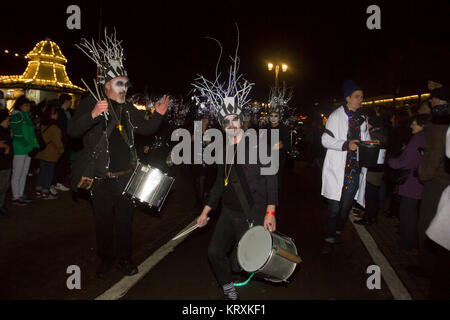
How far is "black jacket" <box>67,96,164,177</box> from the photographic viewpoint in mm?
4134

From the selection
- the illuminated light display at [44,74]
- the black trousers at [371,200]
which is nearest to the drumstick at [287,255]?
the black trousers at [371,200]

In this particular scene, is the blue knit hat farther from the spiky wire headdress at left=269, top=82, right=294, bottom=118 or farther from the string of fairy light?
the string of fairy light

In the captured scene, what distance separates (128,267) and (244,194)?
6.50ft

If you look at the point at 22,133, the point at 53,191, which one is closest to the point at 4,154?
the point at 22,133

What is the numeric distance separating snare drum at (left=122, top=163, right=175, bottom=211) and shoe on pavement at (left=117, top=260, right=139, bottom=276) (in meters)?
0.97

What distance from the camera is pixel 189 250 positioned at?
18.6 ft

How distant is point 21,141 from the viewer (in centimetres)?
764

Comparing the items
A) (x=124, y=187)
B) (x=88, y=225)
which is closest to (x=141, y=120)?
(x=124, y=187)

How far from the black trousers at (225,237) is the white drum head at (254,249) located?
0.33 metres

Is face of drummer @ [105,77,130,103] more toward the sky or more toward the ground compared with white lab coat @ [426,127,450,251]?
more toward the sky

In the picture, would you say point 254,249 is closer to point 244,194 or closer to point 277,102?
point 244,194

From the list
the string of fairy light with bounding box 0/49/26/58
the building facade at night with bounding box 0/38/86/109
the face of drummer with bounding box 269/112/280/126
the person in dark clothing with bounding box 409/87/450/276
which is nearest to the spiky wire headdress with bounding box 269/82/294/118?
the face of drummer with bounding box 269/112/280/126

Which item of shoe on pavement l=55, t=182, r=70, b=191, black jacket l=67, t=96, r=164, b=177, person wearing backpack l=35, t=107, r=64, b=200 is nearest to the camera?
black jacket l=67, t=96, r=164, b=177

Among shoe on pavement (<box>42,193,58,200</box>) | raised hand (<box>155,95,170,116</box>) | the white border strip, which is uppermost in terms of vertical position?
raised hand (<box>155,95,170,116</box>)
